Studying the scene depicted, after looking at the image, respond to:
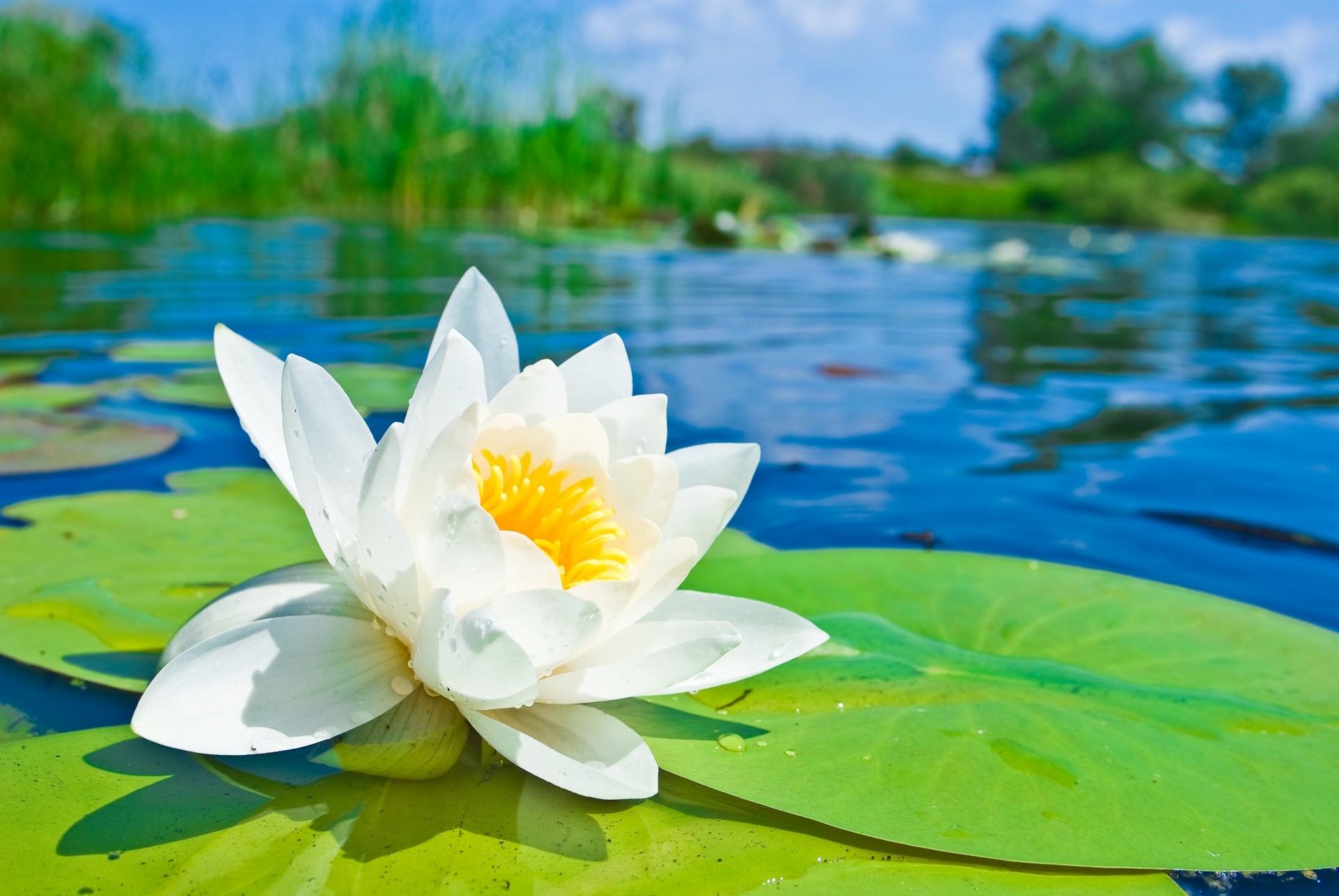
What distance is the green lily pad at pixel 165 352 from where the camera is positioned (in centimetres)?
266

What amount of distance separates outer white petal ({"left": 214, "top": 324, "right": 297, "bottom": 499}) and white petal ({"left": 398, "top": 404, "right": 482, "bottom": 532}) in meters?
0.15

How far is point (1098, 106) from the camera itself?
1710 inches

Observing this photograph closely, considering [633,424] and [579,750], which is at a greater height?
[633,424]

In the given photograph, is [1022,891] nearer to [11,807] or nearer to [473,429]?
[473,429]

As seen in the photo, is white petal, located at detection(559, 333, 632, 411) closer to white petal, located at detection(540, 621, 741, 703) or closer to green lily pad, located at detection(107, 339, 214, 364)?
white petal, located at detection(540, 621, 741, 703)

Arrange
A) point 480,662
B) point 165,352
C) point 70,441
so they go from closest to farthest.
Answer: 1. point 480,662
2. point 70,441
3. point 165,352

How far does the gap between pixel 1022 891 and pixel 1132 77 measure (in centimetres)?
5286

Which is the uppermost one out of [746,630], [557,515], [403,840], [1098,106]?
[1098,106]

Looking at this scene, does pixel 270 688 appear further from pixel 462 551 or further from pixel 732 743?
pixel 732 743

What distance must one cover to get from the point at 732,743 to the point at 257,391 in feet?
1.88

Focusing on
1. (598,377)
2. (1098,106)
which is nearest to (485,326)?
(598,377)

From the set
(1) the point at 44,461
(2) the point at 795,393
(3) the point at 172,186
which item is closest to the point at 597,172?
(3) the point at 172,186

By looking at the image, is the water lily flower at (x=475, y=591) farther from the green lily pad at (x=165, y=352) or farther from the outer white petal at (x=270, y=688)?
the green lily pad at (x=165, y=352)

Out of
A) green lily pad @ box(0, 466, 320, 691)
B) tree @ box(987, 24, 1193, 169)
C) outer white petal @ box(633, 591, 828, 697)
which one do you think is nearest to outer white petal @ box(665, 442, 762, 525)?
outer white petal @ box(633, 591, 828, 697)
